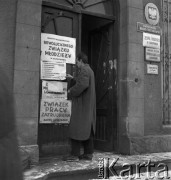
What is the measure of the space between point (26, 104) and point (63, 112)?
1.06 metres

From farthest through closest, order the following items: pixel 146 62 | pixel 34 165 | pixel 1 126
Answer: pixel 146 62 → pixel 34 165 → pixel 1 126

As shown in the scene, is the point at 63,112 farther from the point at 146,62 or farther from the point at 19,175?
the point at 19,175

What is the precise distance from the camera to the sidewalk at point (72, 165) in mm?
4816

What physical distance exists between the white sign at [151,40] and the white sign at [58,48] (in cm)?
176

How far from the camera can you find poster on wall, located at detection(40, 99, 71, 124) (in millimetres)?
6062

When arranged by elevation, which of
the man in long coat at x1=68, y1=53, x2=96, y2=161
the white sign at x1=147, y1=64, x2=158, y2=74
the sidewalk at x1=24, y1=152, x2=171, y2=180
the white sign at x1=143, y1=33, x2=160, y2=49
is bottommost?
the sidewalk at x1=24, y1=152, x2=171, y2=180

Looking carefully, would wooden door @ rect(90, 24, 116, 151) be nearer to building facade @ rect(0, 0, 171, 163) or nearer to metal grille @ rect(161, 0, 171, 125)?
building facade @ rect(0, 0, 171, 163)

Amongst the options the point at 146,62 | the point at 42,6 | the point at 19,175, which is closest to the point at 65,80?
the point at 42,6

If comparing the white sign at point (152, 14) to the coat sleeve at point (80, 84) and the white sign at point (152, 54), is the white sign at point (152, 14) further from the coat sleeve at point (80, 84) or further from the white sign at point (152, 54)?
the coat sleeve at point (80, 84)

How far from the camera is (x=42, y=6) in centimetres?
618

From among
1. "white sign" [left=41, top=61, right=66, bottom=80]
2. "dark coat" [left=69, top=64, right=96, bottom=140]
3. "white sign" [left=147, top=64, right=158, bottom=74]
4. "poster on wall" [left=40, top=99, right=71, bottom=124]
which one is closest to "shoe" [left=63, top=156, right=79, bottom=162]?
"dark coat" [left=69, top=64, right=96, bottom=140]
